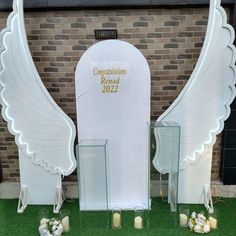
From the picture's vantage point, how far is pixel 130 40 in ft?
9.21

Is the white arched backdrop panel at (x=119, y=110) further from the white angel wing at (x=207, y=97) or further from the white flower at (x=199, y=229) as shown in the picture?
the white flower at (x=199, y=229)

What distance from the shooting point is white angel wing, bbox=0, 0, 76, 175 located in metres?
2.54

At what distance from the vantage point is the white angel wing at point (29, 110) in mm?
2539

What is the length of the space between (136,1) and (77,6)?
0.53 metres

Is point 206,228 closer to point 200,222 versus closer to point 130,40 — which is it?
point 200,222

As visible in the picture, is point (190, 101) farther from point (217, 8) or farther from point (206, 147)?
point (217, 8)

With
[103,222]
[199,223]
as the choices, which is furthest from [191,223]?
[103,222]

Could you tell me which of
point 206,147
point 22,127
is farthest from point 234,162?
point 22,127

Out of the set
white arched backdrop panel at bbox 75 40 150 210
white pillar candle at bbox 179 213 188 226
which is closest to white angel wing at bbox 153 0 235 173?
white arched backdrop panel at bbox 75 40 150 210

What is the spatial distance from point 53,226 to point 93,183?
51 centimetres

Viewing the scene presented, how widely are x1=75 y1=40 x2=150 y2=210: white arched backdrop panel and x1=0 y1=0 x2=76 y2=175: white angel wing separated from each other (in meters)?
0.20

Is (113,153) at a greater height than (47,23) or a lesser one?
lesser

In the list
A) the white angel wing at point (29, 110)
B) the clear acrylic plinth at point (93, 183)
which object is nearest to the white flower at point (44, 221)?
the clear acrylic plinth at point (93, 183)

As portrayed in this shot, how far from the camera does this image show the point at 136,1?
268 cm
